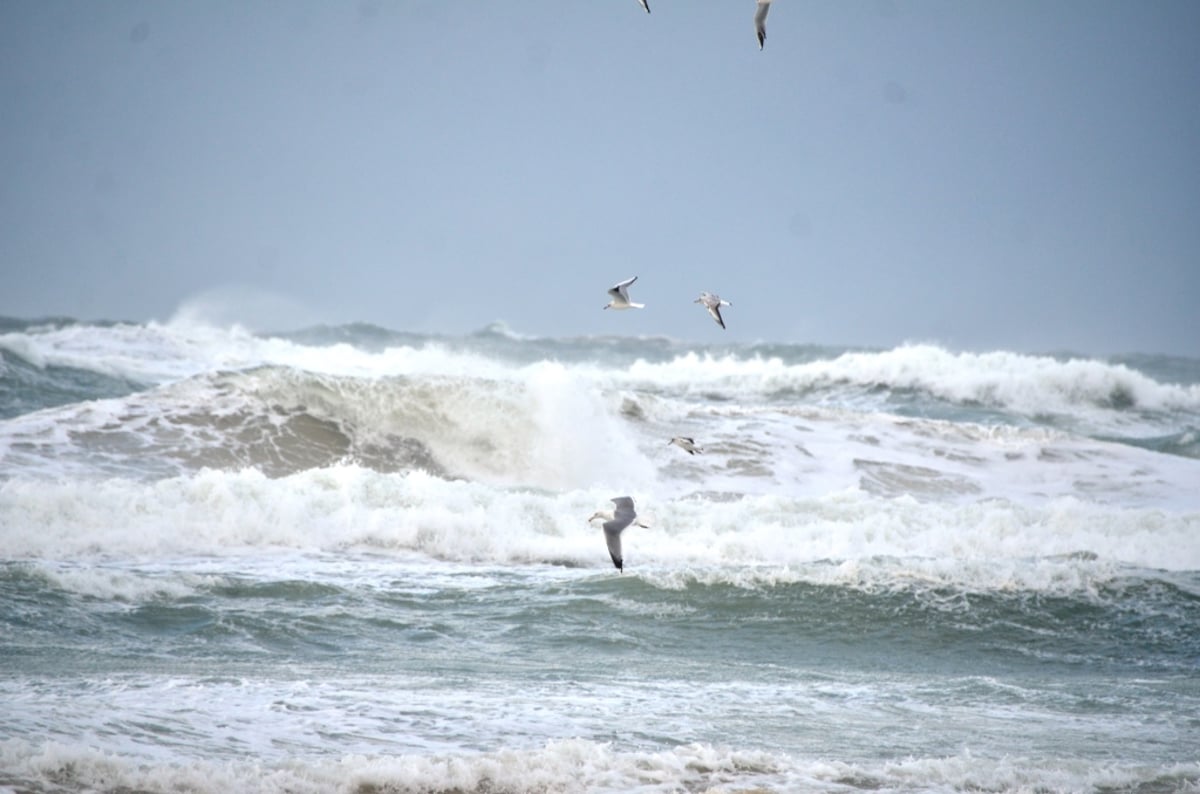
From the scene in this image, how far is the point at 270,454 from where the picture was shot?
17.6 metres

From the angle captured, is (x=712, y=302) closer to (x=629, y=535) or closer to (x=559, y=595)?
(x=559, y=595)

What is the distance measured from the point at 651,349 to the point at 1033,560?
34115 millimetres

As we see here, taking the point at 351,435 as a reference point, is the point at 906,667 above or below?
below

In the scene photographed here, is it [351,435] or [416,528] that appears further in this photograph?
[351,435]

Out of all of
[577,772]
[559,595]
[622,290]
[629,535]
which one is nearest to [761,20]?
[622,290]

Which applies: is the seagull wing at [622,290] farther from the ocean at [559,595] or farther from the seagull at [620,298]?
the ocean at [559,595]

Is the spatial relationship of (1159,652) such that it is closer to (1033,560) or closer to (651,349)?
(1033,560)

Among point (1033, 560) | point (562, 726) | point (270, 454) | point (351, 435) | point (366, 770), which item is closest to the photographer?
point (366, 770)

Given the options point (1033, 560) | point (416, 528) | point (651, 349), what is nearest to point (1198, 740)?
point (1033, 560)

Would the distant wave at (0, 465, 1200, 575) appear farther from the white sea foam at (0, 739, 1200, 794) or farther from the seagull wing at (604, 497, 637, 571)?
the white sea foam at (0, 739, 1200, 794)

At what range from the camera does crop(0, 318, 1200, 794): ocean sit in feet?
19.9

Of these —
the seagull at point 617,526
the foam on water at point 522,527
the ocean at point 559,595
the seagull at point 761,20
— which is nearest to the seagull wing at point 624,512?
the seagull at point 617,526

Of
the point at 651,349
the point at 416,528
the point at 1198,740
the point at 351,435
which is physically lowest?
the point at 1198,740

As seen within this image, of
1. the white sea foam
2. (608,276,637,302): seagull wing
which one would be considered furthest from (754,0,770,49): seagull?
the white sea foam
